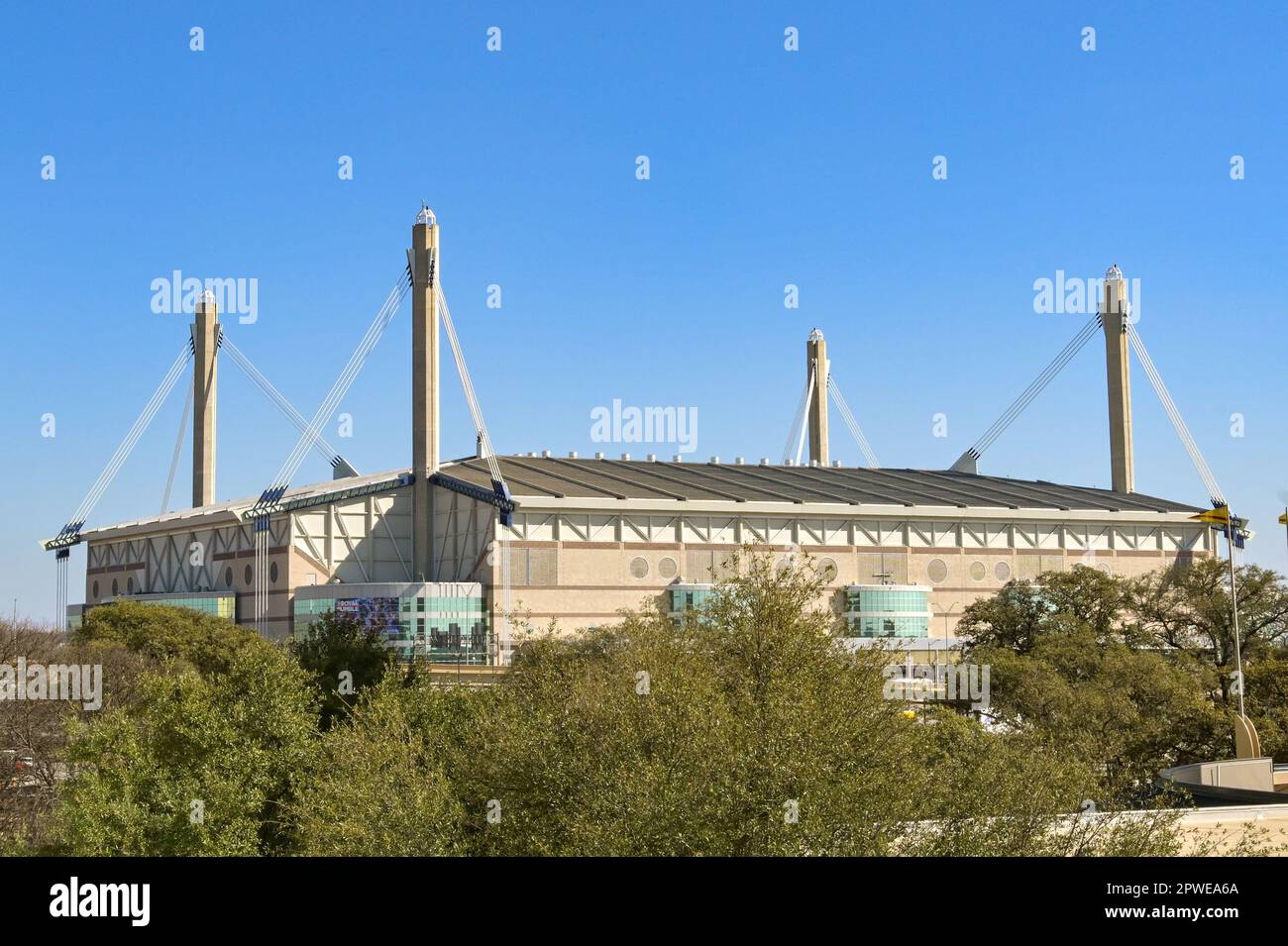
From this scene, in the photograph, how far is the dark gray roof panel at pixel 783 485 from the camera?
323 ft

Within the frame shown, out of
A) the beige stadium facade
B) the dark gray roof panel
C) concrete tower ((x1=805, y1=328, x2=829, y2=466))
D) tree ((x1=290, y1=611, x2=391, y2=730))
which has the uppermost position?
concrete tower ((x1=805, y1=328, x2=829, y2=466))

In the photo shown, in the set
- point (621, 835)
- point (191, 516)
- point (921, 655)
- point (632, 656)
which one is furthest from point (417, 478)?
point (621, 835)

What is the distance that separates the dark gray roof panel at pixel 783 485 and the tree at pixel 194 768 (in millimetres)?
52721

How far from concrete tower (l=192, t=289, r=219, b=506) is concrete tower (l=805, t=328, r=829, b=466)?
58755 mm

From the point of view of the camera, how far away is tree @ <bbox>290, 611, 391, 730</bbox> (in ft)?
162

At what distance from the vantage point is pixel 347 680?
49594 millimetres

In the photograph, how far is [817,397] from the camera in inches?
5571

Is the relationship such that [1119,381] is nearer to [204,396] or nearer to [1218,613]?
[1218,613]

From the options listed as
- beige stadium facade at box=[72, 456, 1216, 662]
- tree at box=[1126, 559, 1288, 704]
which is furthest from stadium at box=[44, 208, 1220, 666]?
tree at box=[1126, 559, 1288, 704]

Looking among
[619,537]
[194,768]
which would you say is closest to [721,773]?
[194,768]

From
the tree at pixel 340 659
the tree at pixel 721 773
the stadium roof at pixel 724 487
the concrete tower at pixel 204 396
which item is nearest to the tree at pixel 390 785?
the tree at pixel 721 773

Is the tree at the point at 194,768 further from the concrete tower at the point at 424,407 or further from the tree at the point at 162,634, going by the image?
the concrete tower at the point at 424,407

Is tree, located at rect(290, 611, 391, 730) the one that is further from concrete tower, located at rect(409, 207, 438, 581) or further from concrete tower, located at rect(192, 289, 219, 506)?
concrete tower, located at rect(192, 289, 219, 506)
